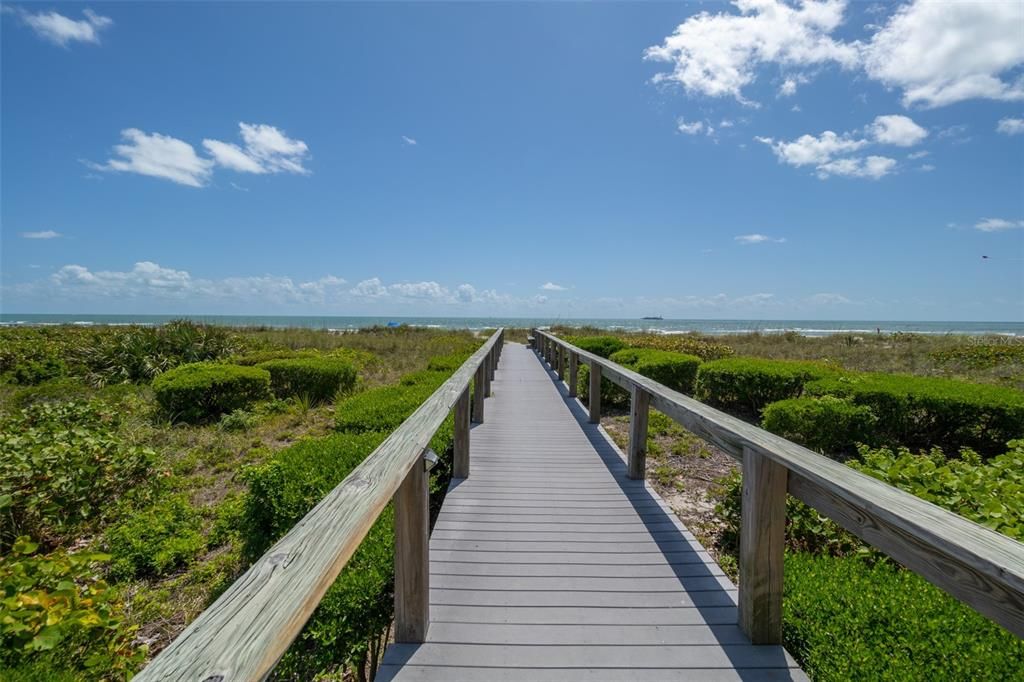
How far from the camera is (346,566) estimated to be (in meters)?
2.56

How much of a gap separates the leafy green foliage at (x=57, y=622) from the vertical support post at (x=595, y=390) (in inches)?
198

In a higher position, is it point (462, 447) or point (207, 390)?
point (462, 447)

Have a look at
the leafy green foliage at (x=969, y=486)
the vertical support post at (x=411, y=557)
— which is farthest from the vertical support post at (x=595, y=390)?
the vertical support post at (x=411, y=557)

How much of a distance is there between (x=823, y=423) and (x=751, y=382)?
2853 millimetres

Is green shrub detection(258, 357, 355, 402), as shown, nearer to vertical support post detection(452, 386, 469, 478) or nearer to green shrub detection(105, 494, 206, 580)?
green shrub detection(105, 494, 206, 580)

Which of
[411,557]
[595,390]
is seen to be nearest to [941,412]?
[595,390]

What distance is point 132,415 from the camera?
321 inches

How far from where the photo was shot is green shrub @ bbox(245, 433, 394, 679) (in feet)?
7.14

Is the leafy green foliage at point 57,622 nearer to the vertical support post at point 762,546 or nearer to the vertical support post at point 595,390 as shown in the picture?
the vertical support post at point 762,546

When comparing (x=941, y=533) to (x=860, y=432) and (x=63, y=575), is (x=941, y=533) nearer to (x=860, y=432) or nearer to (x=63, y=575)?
(x=63, y=575)

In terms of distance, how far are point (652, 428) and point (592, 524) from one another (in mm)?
4422

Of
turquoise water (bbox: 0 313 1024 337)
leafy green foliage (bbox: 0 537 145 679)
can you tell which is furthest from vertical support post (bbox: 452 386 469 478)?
turquoise water (bbox: 0 313 1024 337)

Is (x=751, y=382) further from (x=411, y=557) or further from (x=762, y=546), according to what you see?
(x=411, y=557)

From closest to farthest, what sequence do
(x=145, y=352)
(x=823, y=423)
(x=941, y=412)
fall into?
(x=823, y=423), (x=941, y=412), (x=145, y=352)
